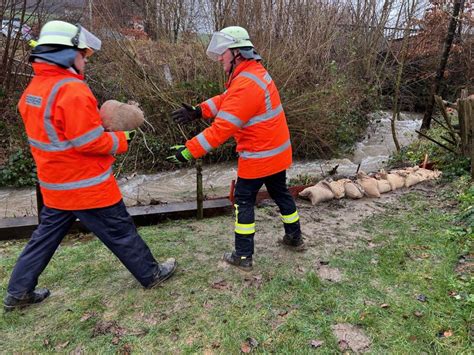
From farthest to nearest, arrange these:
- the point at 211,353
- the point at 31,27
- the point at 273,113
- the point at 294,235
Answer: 1. the point at 31,27
2. the point at 294,235
3. the point at 273,113
4. the point at 211,353

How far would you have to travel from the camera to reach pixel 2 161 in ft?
26.1

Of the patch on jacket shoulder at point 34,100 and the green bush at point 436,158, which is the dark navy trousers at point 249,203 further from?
the green bush at point 436,158

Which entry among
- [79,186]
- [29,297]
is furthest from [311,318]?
[29,297]

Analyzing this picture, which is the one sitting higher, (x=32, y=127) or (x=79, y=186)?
(x=32, y=127)

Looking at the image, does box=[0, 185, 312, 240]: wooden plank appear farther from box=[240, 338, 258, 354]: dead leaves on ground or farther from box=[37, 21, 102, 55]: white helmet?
box=[37, 21, 102, 55]: white helmet

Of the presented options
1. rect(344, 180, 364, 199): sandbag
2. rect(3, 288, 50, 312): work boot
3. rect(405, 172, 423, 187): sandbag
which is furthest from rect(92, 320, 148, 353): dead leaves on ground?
rect(405, 172, 423, 187): sandbag

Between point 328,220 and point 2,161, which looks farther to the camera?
point 2,161

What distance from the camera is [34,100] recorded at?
2529 mm

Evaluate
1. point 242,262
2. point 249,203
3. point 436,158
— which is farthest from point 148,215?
point 436,158

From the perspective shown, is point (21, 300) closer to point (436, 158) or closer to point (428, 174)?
point (428, 174)

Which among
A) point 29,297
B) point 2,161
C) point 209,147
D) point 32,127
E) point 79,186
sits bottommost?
point 2,161

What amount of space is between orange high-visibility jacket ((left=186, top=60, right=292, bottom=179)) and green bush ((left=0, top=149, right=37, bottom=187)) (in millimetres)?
5904

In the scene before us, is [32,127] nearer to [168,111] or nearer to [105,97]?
[168,111]

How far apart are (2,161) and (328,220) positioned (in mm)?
6846
